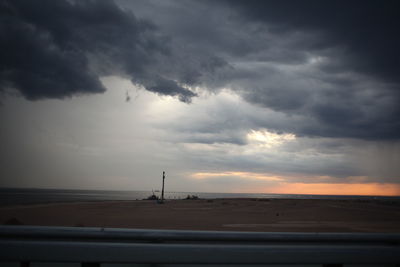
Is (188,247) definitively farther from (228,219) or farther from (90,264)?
(228,219)

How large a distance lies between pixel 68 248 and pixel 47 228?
0.32 m

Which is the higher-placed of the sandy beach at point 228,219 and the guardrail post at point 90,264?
the guardrail post at point 90,264

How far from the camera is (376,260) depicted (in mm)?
2322

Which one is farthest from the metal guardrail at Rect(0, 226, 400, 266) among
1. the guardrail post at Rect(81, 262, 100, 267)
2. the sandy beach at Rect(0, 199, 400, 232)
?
the sandy beach at Rect(0, 199, 400, 232)

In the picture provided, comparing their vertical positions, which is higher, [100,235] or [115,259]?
[100,235]

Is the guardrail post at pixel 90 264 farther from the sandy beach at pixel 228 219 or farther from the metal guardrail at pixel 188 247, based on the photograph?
the sandy beach at pixel 228 219

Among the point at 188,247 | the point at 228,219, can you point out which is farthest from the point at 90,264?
the point at 228,219

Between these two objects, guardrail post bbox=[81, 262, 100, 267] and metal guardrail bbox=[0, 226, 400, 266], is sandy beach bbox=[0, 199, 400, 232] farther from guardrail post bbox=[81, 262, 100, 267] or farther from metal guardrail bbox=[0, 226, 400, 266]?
guardrail post bbox=[81, 262, 100, 267]

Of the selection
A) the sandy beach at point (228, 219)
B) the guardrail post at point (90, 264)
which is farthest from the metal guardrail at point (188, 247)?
the sandy beach at point (228, 219)

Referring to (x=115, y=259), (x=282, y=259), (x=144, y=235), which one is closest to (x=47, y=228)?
(x=115, y=259)

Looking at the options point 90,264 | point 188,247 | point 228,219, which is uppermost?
point 188,247

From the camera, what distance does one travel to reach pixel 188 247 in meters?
2.25

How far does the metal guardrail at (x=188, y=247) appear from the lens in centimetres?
223

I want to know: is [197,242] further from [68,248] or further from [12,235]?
[12,235]
